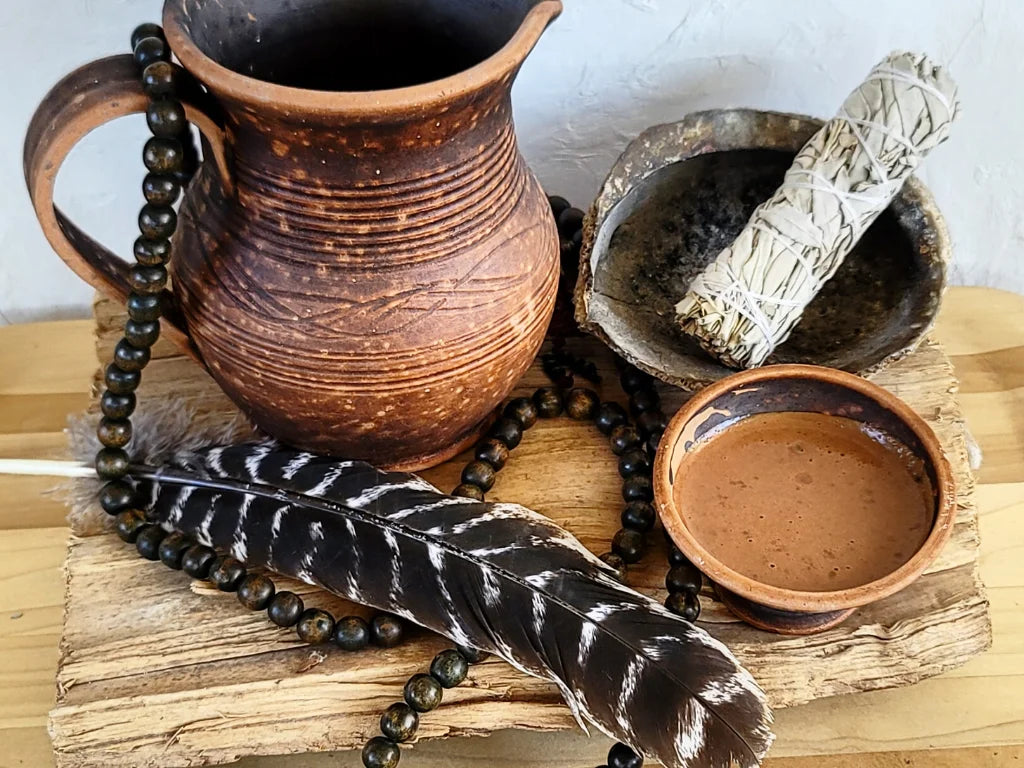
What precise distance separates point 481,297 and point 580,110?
0.36m

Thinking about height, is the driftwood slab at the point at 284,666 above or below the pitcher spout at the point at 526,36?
below

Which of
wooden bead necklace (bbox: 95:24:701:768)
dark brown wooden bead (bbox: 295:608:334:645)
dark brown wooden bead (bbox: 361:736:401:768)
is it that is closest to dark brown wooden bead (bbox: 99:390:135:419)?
wooden bead necklace (bbox: 95:24:701:768)

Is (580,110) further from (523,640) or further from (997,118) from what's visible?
(523,640)

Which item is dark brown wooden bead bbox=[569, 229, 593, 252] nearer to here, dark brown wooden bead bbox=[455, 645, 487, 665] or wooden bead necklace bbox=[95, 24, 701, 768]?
wooden bead necklace bbox=[95, 24, 701, 768]

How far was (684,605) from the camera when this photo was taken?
78cm

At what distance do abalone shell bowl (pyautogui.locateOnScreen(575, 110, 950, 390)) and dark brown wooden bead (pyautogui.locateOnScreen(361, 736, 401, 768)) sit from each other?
1.20ft

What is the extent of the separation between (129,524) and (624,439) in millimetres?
414

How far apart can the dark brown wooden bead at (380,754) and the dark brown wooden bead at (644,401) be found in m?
0.36

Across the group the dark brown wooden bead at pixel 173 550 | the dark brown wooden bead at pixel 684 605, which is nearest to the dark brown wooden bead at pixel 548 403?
the dark brown wooden bead at pixel 684 605

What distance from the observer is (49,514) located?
0.99 meters

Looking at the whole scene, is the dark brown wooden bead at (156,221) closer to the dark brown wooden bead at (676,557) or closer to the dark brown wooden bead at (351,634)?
the dark brown wooden bead at (351,634)

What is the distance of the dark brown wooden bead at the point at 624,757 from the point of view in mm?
740

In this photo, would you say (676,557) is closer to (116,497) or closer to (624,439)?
(624,439)

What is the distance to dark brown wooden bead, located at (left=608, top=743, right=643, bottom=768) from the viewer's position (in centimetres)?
74
